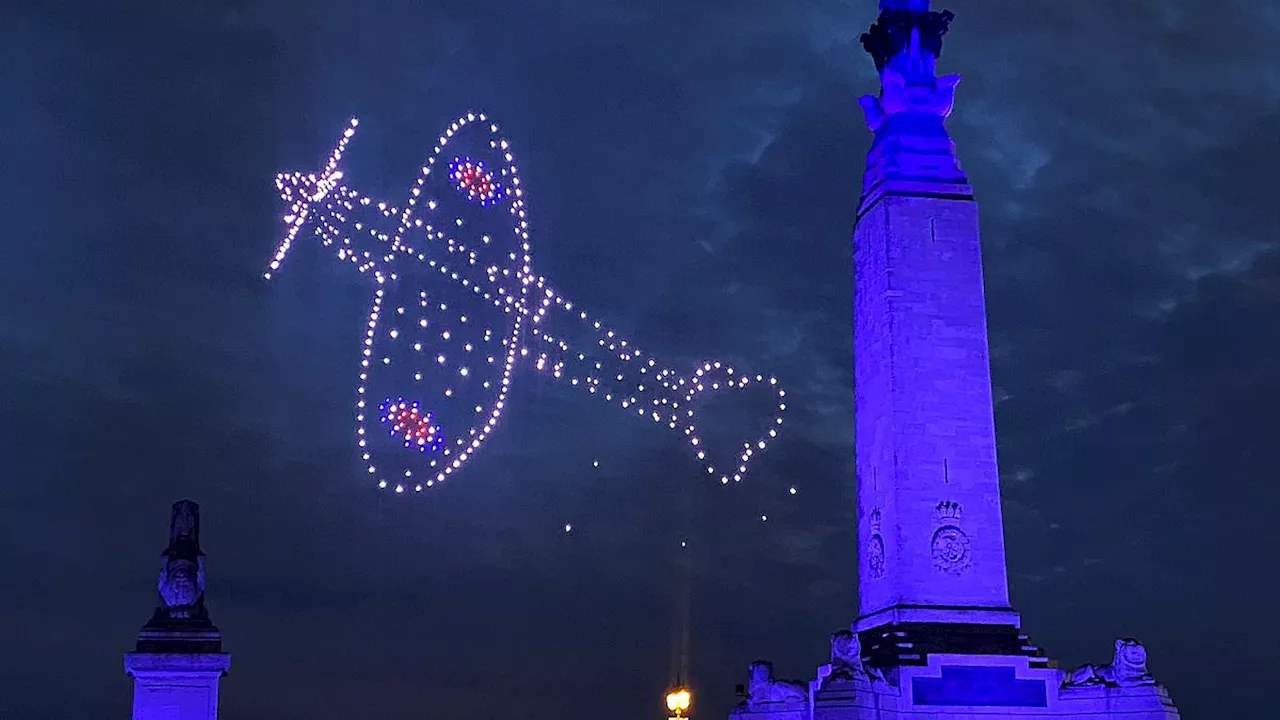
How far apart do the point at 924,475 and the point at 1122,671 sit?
20.7 ft

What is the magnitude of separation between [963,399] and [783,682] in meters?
8.44

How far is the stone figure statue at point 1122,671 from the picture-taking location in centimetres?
3111

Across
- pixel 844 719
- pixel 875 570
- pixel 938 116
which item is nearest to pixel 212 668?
pixel 844 719

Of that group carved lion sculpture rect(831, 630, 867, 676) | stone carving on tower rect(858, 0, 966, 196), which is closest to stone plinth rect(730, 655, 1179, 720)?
carved lion sculpture rect(831, 630, 867, 676)

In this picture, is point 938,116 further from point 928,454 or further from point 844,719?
point 844,719

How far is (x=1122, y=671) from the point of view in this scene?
31234mm

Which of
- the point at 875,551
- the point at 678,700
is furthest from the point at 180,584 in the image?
the point at 875,551

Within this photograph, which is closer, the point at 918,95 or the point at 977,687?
the point at 977,687

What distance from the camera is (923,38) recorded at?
120 ft

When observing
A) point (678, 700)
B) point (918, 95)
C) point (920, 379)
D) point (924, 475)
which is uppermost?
point (918, 95)

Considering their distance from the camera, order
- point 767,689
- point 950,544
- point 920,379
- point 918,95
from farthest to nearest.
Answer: point 918,95, point 920,379, point 950,544, point 767,689

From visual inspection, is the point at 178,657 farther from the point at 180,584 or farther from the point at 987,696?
the point at 987,696

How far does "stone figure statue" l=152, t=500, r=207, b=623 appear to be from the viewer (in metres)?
23.7

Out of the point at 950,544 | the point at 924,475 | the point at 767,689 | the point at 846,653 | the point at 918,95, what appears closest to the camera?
the point at 846,653
